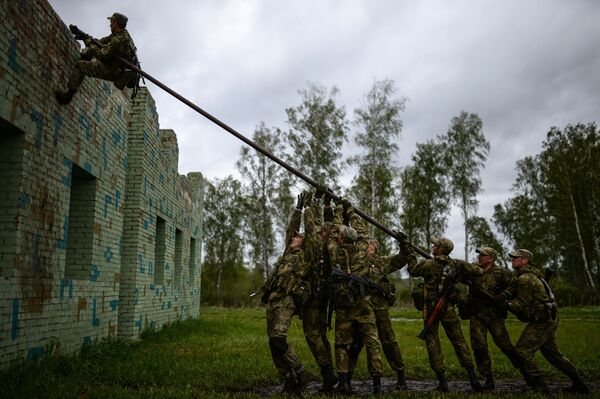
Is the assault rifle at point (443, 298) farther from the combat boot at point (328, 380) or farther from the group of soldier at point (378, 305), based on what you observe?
the combat boot at point (328, 380)

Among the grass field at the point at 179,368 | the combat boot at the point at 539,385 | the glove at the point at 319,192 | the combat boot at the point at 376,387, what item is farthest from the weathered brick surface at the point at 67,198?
the combat boot at the point at 539,385

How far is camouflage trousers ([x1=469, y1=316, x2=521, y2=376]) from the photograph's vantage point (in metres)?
5.99

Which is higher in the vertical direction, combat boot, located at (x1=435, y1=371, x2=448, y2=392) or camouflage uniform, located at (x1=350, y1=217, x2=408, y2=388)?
camouflage uniform, located at (x1=350, y1=217, x2=408, y2=388)

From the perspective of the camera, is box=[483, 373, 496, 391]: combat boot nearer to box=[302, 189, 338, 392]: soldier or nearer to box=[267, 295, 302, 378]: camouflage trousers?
box=[302, 189, 338, 392]: soldier

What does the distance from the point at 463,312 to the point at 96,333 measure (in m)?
5.70

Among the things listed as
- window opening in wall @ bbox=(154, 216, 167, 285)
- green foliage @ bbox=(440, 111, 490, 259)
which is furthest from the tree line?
window opening in wall @ bbox=(154, 216, 167, 285)

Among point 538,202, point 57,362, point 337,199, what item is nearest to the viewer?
point 57,362

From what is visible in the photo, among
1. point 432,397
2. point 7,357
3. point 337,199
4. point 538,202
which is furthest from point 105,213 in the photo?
point 538,202

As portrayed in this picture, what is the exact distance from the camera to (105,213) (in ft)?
25.7

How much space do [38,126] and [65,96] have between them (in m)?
0.71

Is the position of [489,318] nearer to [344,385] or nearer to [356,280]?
[356,280]

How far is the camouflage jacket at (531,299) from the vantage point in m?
5.85

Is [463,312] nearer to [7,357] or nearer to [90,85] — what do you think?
[7,357]

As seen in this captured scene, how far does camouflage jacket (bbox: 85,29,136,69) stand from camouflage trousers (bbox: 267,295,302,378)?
12.8 feet
